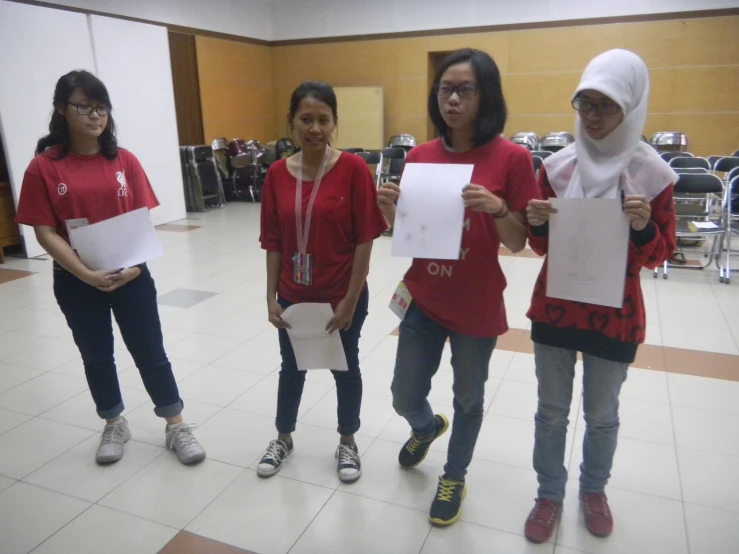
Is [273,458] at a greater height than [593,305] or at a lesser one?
lesser

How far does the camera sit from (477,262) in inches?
63.5

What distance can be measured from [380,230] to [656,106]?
837 centimetres

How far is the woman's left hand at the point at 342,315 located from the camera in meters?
1.89

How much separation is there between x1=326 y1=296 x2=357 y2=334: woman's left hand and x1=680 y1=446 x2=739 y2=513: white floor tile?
1388mm

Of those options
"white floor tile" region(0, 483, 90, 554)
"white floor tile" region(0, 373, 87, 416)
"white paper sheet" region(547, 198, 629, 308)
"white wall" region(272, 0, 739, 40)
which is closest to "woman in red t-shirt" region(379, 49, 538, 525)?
"white paper sheet" region(547, 198, 629, 308)

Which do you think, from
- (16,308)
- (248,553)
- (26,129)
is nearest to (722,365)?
(248,553)

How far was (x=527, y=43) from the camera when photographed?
887 centimetres

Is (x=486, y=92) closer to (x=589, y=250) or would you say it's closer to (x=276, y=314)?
(x=589, y=250)

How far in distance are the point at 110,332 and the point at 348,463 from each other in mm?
1082

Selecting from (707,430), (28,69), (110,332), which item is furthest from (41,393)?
(28,69)

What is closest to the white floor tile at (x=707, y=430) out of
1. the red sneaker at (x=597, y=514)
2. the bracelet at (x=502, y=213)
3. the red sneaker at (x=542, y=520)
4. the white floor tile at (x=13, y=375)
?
the red sneaker at (x=597, y=514)

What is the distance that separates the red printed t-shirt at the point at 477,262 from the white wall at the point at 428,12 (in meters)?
8.33

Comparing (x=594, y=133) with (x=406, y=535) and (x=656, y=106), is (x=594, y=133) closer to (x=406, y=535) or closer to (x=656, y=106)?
(x=406, y=535)

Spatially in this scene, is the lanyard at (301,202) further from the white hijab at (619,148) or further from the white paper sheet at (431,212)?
the white hijab at (619,148)
